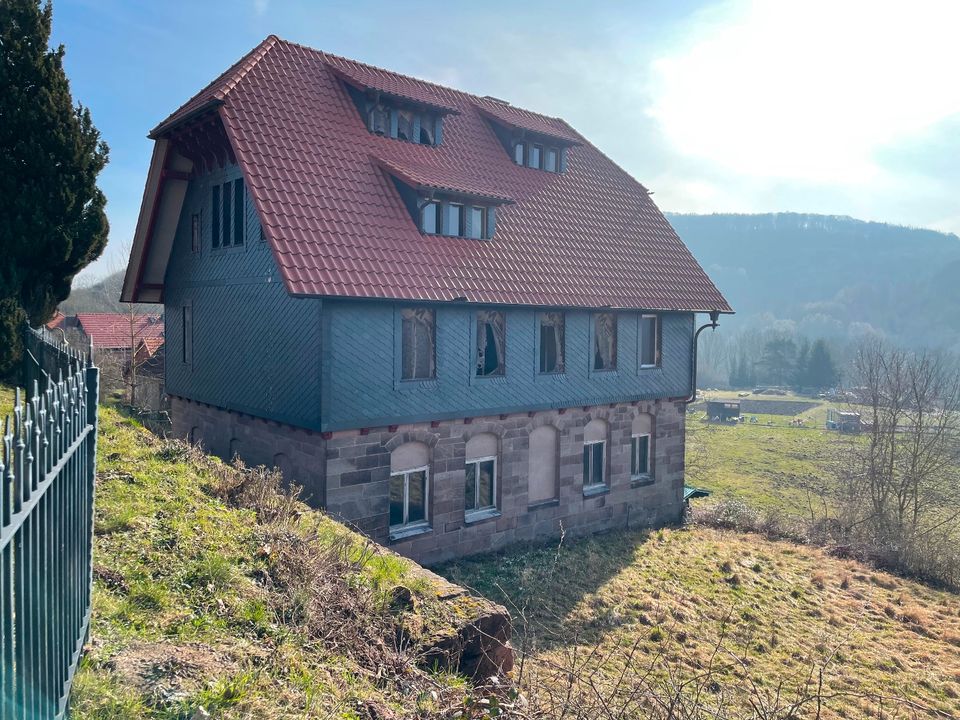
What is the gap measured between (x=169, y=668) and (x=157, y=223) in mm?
15113

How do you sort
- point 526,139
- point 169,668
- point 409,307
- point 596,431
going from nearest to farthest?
point 169,668, point 409,307, point 596,431, point 526,139

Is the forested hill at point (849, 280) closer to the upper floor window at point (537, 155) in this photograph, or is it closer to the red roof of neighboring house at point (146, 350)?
the upper floor window at point (537, 155)

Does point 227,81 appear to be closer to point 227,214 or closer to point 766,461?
point 227,214

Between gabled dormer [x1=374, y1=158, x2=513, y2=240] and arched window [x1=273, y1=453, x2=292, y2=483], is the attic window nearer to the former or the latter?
gabled dormer [x1=374, y1=158, x2=513, y2=240]

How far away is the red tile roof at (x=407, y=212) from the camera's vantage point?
12828 mm

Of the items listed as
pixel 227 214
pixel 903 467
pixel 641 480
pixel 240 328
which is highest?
pixel 227 214

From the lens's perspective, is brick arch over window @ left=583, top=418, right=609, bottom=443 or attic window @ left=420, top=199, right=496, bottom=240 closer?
attic window @ left=420, top=199, right=496, bottom=240

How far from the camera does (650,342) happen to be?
63.2 feet

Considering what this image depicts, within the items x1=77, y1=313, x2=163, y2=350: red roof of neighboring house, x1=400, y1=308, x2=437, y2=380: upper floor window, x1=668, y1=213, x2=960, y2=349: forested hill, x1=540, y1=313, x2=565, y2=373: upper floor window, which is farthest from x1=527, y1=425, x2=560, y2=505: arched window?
x1=668, y1=213, x2=960, y2=349: forested hill

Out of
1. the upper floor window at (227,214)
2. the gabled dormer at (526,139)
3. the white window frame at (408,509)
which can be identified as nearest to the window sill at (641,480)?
the white window frame at (408,509)

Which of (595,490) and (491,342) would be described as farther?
(595,490)

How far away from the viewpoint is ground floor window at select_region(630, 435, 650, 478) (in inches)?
766

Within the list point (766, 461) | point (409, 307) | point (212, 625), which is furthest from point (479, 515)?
point (766, 461)

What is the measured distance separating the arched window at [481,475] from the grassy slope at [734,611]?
1266mm
